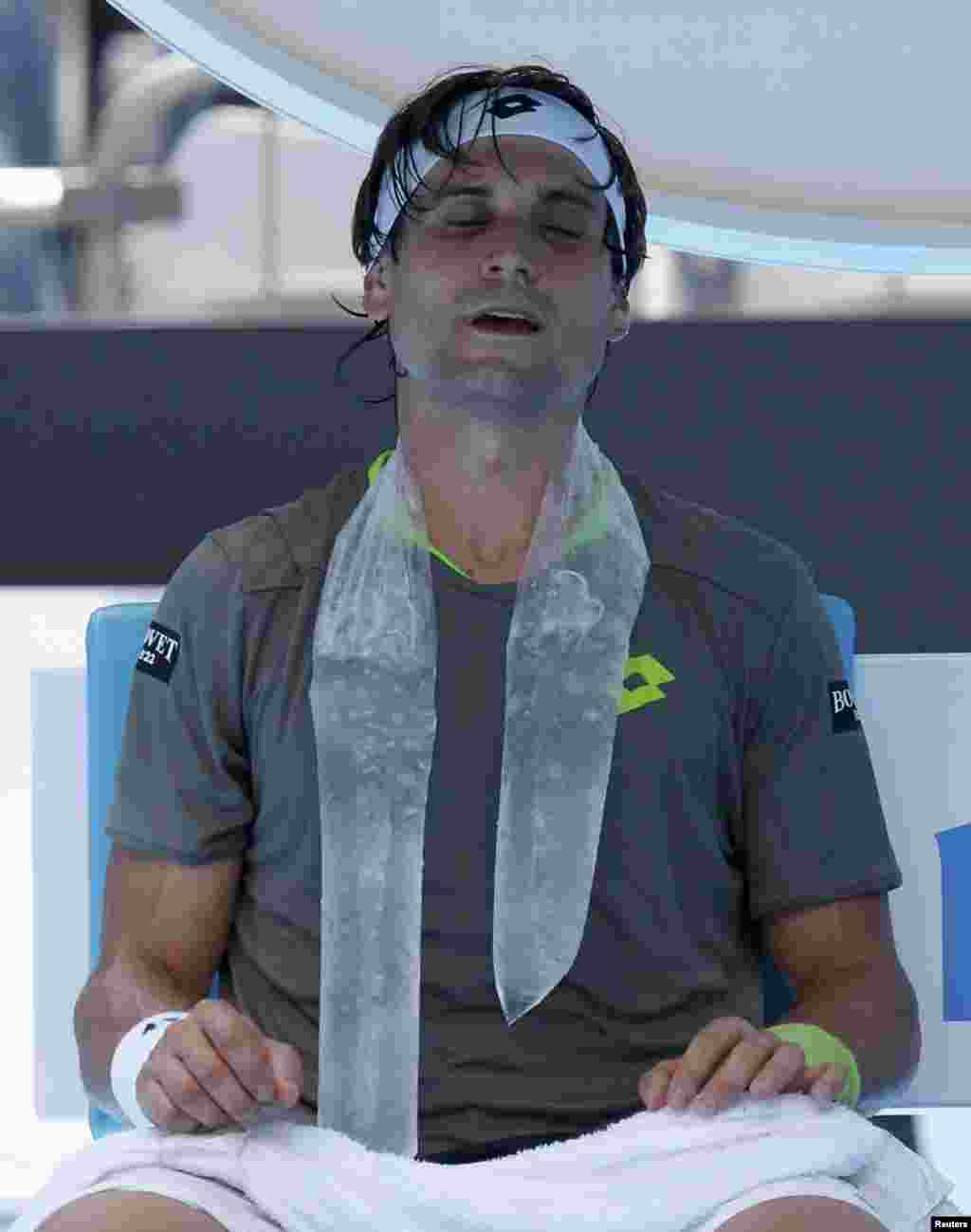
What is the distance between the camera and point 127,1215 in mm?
1275

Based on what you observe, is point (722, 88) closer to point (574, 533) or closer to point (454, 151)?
point (454, 151)

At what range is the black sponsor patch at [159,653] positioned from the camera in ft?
5.21

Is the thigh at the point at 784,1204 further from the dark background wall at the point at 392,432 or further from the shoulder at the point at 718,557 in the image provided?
the dark background wall at the point at 392,432

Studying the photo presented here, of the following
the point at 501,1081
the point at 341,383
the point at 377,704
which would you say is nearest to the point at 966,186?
the point at 341,383

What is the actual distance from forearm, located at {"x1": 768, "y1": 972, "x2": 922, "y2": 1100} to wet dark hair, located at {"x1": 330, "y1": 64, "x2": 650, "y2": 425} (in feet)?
1.94

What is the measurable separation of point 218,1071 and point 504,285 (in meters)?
0.63

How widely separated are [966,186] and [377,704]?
0.82 meters

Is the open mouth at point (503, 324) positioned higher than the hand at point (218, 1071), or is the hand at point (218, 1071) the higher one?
the open mouth at point (503, 324)

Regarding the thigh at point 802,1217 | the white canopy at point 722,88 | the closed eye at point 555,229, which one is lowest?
the thigh at point 802,1217

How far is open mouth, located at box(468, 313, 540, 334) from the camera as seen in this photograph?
62.0 inches

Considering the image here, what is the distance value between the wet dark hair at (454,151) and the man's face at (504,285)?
0.5 inches

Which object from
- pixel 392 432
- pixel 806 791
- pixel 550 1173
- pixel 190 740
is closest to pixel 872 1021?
pixel 806 791

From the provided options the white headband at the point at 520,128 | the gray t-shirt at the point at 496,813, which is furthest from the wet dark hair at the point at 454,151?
the gray t-shirt at the point at 496,813

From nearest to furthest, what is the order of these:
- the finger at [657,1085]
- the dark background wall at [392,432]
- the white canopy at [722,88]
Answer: the finger at [657,1085] < the white canopy at [722,88] < the dark background wall at [392,432]
